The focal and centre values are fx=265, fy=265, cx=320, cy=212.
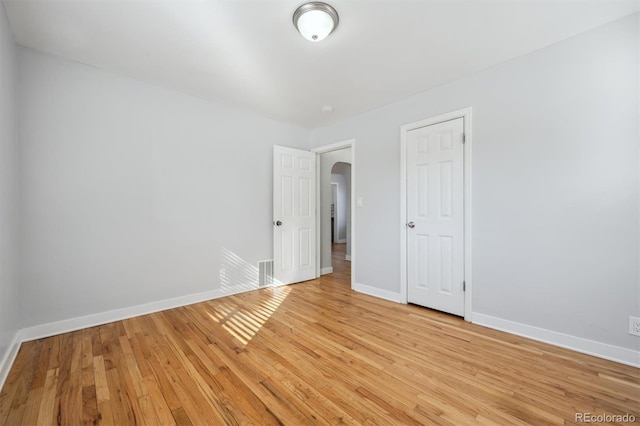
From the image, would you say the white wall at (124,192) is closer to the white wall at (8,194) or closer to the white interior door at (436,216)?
the white wall at (8,194)

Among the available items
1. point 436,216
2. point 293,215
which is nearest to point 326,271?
point 293,215

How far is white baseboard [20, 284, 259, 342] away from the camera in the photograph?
231 centimetres

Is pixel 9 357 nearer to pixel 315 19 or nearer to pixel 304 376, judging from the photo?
pixel 304 376

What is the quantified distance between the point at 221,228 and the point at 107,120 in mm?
1630

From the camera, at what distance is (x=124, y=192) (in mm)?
2746

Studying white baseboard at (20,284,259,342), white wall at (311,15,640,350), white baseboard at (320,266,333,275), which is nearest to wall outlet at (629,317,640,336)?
white wall at (311,15,640,350)

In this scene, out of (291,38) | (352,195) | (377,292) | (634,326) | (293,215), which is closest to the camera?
(634,326)

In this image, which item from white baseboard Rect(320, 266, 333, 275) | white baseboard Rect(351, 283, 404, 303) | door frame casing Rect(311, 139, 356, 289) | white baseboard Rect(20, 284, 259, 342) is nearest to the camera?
white baseboard Rect(20, 284, 259, 342)

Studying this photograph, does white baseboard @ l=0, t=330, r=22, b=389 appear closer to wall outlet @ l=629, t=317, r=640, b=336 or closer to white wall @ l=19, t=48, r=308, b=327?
white wall @ l=19, t=48, r=308, b=327

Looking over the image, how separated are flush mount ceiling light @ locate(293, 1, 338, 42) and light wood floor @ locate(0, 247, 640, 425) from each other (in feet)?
7.87

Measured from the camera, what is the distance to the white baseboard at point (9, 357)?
173cm

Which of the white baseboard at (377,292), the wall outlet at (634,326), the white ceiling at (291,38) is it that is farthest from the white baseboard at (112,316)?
the wall outlet at (634,326)

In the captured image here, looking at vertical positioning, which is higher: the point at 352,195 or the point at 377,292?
the point at 352,195

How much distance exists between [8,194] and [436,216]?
12.3 ft
